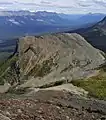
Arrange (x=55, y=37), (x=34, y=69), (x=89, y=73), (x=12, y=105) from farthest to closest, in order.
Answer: (x=55, y=37), (x=34, y=69), (x=89, y=73), (x=12, y=105)

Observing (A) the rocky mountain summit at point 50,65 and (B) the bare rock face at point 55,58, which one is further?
(B) the bare rock face at point 55,58

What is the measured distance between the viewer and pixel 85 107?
30.0 meters

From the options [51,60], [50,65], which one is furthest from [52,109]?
[51,60]

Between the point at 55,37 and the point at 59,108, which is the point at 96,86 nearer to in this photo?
the point at 59,108

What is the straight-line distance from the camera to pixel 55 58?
7188 cm

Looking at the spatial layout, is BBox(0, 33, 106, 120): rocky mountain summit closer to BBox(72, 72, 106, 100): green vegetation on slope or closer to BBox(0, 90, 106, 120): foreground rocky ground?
BBox(72, 72, 106, 100): green vegetation on slope

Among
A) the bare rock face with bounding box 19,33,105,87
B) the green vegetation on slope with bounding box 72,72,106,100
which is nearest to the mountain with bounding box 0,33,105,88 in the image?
the bare rock face with bounding box 19,33,105,87

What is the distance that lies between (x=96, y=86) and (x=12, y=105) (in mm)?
21203

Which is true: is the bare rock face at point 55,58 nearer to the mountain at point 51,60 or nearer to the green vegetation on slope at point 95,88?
the mountain at point 51,60

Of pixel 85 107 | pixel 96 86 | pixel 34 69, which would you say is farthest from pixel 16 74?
pixel 85 107

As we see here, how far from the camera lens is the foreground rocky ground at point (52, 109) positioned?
2179 centimetres

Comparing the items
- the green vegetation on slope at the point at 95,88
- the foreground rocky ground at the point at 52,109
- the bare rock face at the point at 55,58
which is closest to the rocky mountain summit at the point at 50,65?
the bare rock face at the point at 55,58

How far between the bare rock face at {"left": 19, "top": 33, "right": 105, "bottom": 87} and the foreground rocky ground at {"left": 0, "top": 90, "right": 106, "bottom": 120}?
27.5 m

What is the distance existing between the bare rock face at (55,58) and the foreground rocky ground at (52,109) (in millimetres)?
27473
